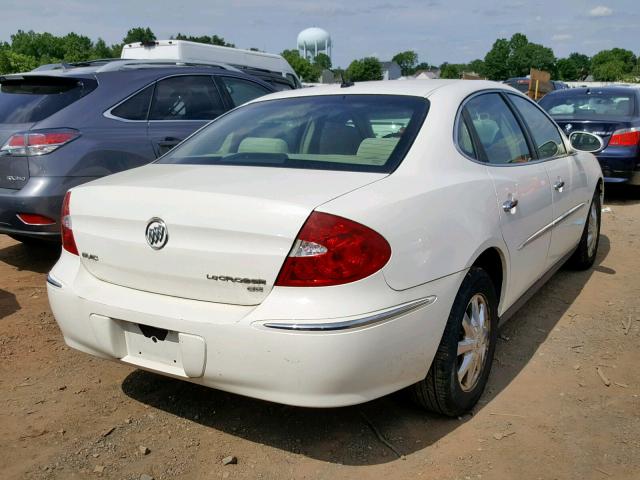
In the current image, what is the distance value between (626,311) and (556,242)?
0.84 m

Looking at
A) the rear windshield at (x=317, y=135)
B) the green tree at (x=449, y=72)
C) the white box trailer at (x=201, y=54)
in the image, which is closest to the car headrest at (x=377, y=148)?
the rear windshield at (x=317, y=135)

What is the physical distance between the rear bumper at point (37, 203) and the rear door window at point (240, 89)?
2055 millimetres

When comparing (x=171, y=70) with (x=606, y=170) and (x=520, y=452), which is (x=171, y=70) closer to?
(x=520, y=452)

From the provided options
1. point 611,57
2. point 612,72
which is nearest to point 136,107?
point 612,72

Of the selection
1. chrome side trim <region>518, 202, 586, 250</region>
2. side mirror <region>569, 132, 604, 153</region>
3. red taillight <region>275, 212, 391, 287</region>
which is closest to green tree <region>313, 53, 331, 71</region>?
side mirror <region>569, 132, 604, 153</region>

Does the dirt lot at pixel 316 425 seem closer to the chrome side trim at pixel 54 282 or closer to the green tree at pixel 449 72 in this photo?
the chrome side trim at pixel 54 282

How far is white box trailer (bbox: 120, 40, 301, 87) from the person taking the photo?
10602 millimetres

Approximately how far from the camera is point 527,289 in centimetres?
367

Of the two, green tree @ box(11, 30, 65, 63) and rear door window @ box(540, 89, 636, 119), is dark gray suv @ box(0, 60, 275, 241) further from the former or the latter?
green tree @ box(11, 30, 65, 63)

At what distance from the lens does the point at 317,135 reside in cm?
310

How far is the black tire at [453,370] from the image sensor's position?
262cm

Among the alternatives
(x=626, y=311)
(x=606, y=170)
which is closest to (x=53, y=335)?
(x=626, y=311)

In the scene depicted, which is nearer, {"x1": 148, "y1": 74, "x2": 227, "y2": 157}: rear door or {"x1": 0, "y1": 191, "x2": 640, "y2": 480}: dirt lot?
{"x1": 0, "y1": 191, "x2": 640, "y2": 480}: dirt lot

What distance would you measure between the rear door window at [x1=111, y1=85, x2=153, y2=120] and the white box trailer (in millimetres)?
5079
